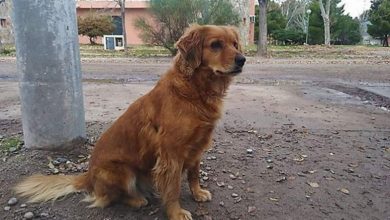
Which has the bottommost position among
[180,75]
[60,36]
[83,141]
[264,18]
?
[83,141]

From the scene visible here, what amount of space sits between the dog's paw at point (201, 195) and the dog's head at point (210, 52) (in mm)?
1155

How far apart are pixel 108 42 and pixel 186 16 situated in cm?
1205

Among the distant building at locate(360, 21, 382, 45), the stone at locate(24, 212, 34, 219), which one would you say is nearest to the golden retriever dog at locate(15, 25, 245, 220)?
the stone at locate(24, 212, 34, 219)

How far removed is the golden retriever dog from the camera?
9.96 ft

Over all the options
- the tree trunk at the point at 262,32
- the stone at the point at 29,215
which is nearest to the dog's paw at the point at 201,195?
the stone at the point at 29,215

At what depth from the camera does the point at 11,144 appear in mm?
4555

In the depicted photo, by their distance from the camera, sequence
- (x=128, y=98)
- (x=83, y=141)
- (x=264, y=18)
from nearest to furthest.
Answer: (x=83, y=141) < (x=128, y=98) < (x=264, y=18)

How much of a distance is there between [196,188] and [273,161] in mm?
1294

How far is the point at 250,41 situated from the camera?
4275 centimetres

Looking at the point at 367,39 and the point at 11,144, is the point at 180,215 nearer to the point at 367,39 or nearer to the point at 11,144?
the point at 11,144

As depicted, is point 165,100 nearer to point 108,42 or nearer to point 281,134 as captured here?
point 281,134

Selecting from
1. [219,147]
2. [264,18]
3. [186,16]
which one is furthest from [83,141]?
[264,18]

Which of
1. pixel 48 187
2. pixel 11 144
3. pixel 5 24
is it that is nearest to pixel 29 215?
pixel 48 187

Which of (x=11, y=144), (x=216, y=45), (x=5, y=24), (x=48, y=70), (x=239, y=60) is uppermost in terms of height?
(x=5, y=24)
